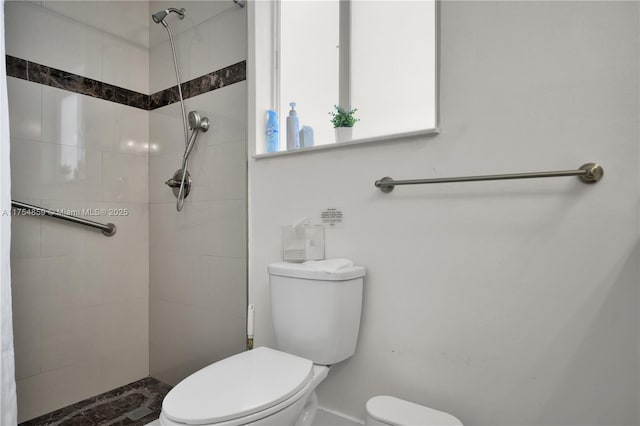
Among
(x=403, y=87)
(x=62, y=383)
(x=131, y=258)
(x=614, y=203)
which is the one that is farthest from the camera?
(x=131, y=258)

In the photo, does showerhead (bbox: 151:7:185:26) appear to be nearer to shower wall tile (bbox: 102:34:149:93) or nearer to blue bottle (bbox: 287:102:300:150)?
shower wall tile (bbox: 102:34:149:93)

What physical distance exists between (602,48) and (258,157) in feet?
4.10

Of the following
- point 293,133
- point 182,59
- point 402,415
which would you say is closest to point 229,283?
point 293,133

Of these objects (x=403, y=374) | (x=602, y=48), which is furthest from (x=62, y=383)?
(x=602, y=48)

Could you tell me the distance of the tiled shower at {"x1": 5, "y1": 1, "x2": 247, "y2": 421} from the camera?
169 cm

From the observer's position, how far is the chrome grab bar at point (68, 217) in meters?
1.64

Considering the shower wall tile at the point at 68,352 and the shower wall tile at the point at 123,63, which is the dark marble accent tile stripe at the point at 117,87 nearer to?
the shower wall tile at the point at 123,63

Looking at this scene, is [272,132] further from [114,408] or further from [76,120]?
[114,408]

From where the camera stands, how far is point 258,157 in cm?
166

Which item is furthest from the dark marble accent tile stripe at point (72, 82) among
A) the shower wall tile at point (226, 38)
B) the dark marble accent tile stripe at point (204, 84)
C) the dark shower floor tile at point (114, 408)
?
the dark shower floor tile at point (114, 408)

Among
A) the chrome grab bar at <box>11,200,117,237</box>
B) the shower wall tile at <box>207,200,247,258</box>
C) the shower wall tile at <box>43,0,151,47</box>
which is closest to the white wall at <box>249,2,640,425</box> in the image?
the shower wall tile at <box>207,200,247,258</box>

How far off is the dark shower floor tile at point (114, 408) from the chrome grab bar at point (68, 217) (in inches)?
32.9

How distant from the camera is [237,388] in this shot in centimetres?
103

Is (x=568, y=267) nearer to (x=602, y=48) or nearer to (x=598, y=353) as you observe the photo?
(x=598, y=353)
